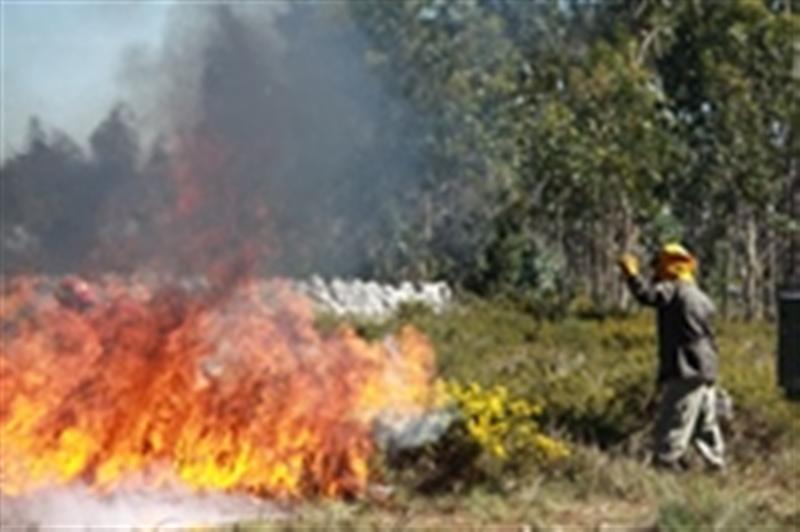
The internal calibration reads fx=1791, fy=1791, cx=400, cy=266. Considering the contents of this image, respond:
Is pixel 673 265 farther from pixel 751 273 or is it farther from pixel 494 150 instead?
pixel 751 273

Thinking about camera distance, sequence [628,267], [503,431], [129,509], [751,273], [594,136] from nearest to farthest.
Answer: [129,509] → [503,431] → [628,267] → [594,136] → [751,273]

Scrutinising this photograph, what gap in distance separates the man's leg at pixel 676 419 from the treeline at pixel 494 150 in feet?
11.8

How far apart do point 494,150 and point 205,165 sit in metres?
19.0

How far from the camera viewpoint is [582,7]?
47.8m

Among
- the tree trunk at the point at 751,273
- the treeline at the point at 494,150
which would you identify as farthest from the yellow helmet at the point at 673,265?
the tree trunk at the point at 751,273

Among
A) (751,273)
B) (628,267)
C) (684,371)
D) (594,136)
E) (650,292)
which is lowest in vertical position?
(684,371)

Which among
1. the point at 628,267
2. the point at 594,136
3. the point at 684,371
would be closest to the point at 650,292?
the point at 628,267

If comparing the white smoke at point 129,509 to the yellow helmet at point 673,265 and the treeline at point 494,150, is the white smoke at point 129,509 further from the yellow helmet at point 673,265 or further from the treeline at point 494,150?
the yellow helmet at point 673,265

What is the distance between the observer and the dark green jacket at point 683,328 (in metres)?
13.4

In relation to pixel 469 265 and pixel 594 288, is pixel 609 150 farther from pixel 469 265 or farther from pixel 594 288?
pixel 594 288

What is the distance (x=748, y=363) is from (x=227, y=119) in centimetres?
735

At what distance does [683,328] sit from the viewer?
1345 cm

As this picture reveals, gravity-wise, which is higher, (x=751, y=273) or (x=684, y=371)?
(x=751, y=273)

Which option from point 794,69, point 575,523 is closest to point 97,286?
point 575,523
